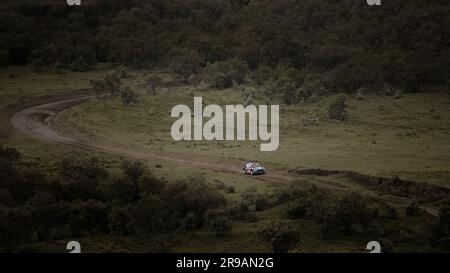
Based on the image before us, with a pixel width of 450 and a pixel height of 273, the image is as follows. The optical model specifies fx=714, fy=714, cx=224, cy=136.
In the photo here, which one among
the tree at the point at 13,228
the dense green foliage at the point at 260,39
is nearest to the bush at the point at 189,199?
the tree at the point at 13,228

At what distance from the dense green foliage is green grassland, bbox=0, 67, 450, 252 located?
663 cm

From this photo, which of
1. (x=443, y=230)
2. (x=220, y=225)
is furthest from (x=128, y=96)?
(x=443, y=230)

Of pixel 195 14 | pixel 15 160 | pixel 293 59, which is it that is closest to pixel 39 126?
pixel 15 160

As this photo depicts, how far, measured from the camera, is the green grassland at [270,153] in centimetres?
3722

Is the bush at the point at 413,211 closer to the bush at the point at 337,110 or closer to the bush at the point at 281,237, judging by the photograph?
the bush at the point at 281,237

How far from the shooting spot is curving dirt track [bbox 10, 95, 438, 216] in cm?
4634

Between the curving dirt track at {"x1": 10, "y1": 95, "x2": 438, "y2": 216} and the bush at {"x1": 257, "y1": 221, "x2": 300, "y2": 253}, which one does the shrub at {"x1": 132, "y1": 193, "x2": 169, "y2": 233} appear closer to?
the bush at {"x1": 257, "y1": 221, "x2": 300, "y2": 253}

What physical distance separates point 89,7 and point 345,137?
70.3 m

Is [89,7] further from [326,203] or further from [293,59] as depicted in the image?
[326,203]

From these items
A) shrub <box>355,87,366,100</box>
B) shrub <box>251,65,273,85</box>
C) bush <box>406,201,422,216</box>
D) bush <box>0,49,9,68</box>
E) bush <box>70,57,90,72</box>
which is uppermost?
bush <box>0,49,9,68</box>

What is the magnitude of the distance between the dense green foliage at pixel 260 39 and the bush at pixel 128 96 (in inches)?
565

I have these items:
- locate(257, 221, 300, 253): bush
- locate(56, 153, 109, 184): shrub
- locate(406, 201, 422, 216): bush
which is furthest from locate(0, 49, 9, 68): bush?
locate(406, 201, 422, 216): bush

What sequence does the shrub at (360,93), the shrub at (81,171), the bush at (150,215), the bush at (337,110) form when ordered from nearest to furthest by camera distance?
the bush at (150,215) → the shrub at (81,171) → the bush at (337,110) → the shrub at (360,93)

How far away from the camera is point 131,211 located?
39625 mm
